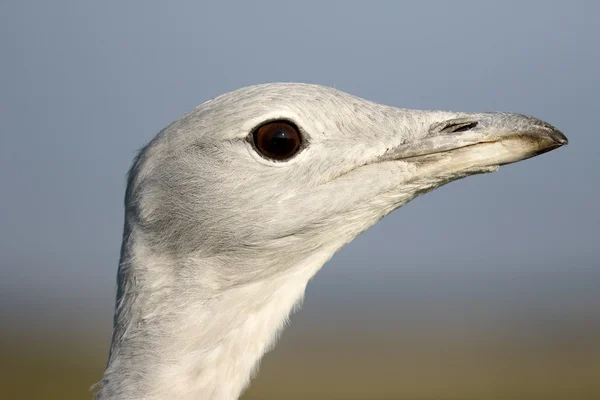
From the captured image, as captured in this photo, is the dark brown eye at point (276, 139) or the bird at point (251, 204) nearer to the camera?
the bird at point (251, 204)

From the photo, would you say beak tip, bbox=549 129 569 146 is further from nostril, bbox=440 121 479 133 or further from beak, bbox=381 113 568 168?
nostril, bbox=440 121 479 133

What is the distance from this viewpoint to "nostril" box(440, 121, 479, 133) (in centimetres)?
671

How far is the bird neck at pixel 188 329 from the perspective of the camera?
609 cm

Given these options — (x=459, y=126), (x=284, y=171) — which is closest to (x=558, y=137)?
(x=459, y=126)

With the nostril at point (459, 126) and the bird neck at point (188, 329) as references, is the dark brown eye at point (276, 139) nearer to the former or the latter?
the bird neck at point (188, 329)

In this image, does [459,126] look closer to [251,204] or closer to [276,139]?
[276,139]

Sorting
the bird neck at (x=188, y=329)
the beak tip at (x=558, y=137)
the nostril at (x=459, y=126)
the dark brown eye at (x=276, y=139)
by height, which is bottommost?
the bird neck at (x=188, y=329)

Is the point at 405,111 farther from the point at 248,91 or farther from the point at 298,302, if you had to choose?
the point at 298,302

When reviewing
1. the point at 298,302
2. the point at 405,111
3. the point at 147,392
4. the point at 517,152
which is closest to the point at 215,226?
the point at 298,302

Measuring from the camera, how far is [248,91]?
258 inches

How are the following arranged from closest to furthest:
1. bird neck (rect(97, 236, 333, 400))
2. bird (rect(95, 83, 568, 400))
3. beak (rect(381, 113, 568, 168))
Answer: bird neck (rect(97, 236, 333, 400)) → bird (rect(95, 83, 568, 400)) → beak (rect(381, 113, 568, 168))

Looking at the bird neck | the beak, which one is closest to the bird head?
the beak

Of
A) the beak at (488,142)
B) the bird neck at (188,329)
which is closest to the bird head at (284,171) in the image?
the beak at (488,142)

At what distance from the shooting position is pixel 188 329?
20.3 ft
